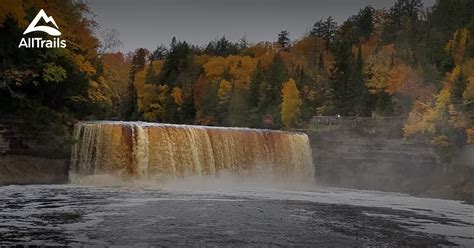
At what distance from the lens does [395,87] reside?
5447 centimetres

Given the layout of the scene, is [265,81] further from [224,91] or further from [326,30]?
[326,30]

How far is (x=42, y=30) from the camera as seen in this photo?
25.3 m

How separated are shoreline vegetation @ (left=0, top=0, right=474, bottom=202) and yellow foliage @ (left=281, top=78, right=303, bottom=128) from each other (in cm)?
12

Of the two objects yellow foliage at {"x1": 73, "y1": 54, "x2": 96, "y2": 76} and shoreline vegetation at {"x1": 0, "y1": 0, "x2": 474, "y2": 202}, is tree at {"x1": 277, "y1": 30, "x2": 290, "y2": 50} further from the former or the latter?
yellow foliage at {"x1": 73, "y1": 54, "x2": 96, "y2": 76}

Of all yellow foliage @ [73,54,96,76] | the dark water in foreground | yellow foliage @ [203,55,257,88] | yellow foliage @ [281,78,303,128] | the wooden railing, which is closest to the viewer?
the dark water in foreground

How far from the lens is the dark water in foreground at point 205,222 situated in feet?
39.1

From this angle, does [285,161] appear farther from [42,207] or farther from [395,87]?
[42,207]

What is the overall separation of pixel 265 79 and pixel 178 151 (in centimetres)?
3838

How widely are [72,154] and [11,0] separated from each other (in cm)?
910

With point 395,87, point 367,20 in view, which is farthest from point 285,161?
point 367,20

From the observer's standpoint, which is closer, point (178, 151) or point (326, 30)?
point (178, 151)

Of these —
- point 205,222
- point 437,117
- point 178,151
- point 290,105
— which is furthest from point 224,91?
point 205,222

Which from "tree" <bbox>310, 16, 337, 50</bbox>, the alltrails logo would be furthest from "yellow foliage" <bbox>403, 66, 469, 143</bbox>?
"tree" <bbox>310, 16, 337, 50</bbox>

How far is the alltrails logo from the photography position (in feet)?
82.0
